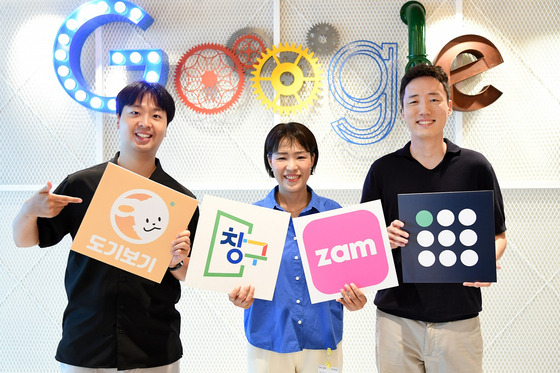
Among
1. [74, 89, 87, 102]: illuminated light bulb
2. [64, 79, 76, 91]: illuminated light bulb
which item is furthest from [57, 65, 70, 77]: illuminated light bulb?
[74, 89, 87, 102]: illuminated light bulb

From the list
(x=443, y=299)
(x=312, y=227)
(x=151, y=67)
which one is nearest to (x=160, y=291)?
(x=312, y=227)

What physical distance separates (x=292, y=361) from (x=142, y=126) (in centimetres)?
107

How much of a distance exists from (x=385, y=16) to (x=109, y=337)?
2.75 m

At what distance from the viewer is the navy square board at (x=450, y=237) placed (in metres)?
1.74

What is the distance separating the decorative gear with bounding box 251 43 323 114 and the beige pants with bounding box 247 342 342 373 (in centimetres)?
190

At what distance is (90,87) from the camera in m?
3.54

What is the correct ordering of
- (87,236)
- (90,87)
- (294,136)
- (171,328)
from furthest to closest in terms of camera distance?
(90,87) → (294,136) → (171,328) → (87,236)

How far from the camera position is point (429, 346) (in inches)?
71.7

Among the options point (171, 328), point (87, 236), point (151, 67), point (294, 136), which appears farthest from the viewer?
point (151, 67)

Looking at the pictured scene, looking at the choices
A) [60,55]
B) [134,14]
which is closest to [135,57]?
[134,14]

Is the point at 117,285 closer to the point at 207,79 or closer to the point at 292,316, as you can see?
A: the point at 292,316

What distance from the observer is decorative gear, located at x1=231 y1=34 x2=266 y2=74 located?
11.1 ft

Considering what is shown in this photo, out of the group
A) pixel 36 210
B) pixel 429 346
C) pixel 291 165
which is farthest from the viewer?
pixel 291 165

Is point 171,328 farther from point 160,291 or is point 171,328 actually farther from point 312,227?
point 312,227
